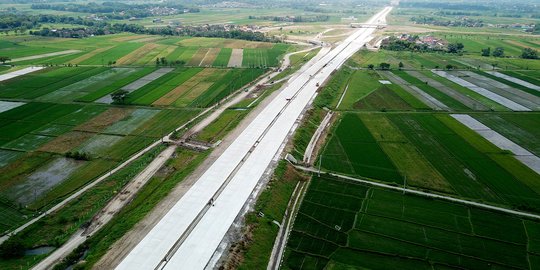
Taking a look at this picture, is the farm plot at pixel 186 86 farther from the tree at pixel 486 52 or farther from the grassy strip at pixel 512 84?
the tree at pixel 486 52

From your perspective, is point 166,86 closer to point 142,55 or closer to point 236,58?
point 236,58

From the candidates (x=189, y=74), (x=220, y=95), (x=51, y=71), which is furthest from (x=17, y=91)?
(x=220, y=95)

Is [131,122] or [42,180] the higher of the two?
[131,122]

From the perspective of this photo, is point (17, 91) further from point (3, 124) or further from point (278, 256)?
point (278, 256)

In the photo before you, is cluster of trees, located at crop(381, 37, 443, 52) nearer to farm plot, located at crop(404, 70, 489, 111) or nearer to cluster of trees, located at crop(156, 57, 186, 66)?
farm plot, located at crop(404, 70, 489, 111)

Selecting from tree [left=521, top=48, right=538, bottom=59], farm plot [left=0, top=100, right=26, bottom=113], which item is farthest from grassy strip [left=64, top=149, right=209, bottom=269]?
tree [left=521, top=48, right=538, bottom=59]

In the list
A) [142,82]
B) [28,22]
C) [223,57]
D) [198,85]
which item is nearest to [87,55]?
[142,82]
